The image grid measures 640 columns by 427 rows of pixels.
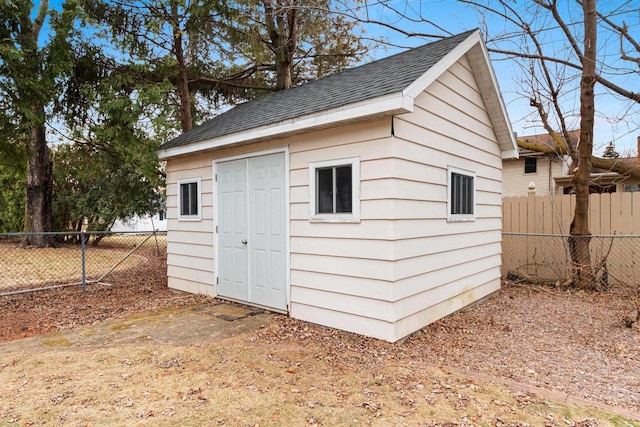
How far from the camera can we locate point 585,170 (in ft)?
22.8

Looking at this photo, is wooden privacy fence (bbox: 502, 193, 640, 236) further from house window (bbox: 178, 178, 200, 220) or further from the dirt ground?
house window (bbox: 178, 178, 200, 220)

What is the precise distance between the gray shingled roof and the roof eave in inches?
2.2

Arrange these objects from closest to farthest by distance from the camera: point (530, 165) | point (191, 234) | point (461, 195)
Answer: point (461, 195) < point (191, 234) < point (530, 165)

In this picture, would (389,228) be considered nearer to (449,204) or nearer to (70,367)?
(449,204)

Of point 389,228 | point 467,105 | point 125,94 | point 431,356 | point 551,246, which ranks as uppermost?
point 125,94

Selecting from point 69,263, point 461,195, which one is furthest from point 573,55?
point 69,263

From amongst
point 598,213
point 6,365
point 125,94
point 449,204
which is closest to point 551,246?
point 598,213

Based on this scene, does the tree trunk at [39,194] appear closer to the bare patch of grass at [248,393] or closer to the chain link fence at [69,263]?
the chain link fence at [69,263]

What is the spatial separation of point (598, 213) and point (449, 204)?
398 cm

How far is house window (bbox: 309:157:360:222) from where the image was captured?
4.29 m

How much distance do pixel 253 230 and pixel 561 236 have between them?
544 centimetres

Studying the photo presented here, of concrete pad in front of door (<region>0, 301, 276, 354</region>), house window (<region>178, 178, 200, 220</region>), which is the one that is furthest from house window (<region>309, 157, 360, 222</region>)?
house window (<region>178, 178, 200, 220</region>)

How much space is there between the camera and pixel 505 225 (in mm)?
8211

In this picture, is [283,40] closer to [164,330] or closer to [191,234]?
[191,234]
